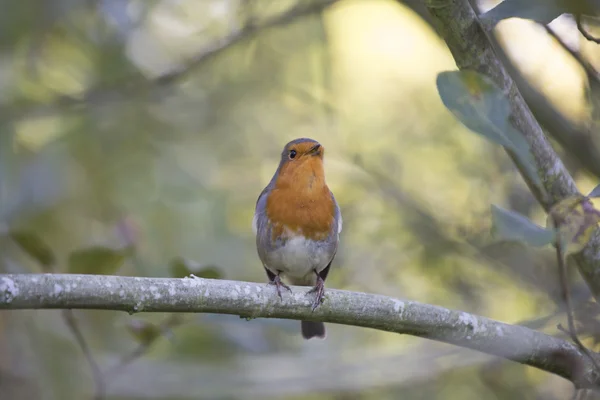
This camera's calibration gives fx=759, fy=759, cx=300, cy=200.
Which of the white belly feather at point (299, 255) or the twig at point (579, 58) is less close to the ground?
the twig at point (579, 58)

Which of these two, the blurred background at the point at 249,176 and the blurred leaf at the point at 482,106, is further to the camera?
the blurred background at the point at 249,176

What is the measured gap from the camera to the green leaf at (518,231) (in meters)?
1.98

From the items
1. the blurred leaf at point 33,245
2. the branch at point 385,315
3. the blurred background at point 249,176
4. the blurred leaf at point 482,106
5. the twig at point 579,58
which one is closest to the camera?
the blurred leaf at point 482,106

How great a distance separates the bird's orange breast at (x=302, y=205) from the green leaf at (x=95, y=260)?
52.5 inches

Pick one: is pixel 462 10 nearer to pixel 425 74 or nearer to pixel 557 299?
pixel 557 299

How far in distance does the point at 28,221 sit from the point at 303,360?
2.09 m

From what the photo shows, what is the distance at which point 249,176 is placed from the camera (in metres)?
7.13

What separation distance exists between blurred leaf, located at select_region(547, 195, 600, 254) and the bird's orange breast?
2.31 meters

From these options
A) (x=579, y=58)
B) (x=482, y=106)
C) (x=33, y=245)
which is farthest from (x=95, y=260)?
(x=579, y=58)

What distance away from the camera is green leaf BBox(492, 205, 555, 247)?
1980 millimetres

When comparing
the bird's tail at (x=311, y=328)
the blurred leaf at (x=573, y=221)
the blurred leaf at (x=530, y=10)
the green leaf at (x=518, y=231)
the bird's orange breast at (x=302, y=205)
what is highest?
the blurred leaf at (x=530, y=10)

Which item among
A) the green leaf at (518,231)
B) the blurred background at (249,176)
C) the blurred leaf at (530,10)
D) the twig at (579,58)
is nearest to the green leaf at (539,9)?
the blurred leaf at (530,10)

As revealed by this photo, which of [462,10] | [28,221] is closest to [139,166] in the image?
[28,221]

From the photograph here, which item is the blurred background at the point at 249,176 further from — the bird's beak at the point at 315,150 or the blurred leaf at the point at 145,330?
the bird's beak at the point at 315,150
